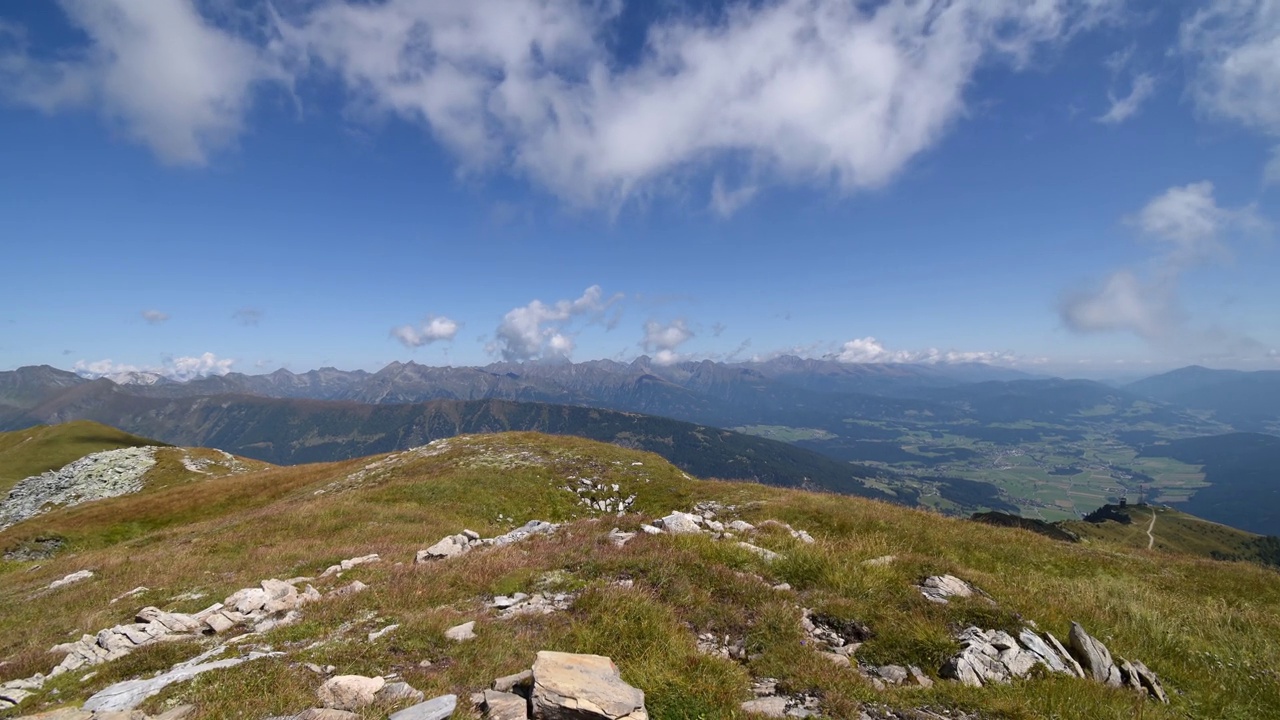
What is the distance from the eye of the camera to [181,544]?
26484mm

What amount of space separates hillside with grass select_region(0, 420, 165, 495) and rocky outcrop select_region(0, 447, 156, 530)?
3.73 metres

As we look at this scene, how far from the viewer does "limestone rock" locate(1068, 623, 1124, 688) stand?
8.83 m

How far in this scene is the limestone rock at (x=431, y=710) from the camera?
644cm

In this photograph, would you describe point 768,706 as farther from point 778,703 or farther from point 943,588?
point 943,588

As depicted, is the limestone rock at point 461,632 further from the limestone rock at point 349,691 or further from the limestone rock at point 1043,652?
the limestone rock at point 1043,652

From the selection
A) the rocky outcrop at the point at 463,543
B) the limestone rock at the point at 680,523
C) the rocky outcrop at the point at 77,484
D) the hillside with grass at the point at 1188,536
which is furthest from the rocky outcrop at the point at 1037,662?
the hillside with grass at the point at 1188,536

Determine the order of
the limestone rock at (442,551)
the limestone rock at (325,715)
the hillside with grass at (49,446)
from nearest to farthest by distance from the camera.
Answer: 1. the limestone rock at (325,715)
2. the limestone rock at (442,551)
3. the hillside with grass at (49,446)

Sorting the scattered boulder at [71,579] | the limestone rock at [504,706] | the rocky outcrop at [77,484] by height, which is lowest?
the rocky outcrop at [77,484]

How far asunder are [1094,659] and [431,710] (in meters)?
11.1

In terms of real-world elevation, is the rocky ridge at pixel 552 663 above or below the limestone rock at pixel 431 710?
below

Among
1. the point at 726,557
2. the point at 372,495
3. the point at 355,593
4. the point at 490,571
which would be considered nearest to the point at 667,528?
the point at 726,557

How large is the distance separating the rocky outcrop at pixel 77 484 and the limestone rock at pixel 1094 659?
9314 cm

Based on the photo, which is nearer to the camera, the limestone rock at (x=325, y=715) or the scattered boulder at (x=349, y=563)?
the limestone rock at (x=325, y=715)

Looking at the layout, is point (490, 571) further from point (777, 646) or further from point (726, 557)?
point (777, 646)
